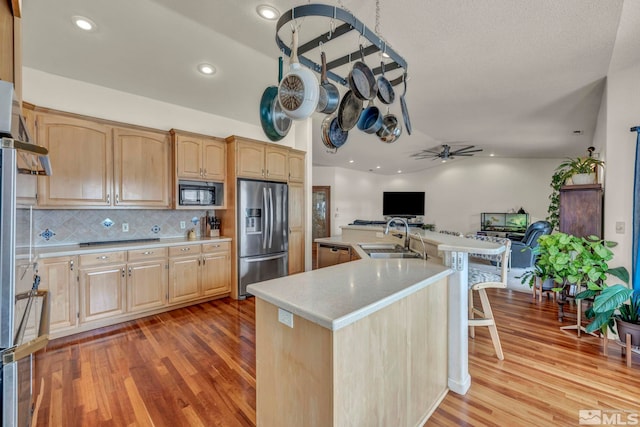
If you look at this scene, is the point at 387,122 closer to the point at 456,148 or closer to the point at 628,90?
the point at 628,90

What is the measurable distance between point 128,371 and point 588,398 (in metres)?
3.27

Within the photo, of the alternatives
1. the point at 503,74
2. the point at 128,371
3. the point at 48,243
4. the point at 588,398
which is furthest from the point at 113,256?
the point at 503,74

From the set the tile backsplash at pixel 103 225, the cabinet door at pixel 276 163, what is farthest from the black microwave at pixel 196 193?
the cabinet door at pixel 276 163

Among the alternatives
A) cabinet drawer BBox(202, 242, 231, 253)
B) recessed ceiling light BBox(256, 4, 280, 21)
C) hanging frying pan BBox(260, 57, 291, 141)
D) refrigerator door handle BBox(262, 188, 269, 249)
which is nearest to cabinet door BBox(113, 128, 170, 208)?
cabinet drawer BBox(202, 242, 231, 253)

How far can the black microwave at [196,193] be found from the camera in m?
3.56

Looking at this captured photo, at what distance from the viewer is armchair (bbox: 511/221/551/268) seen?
14.9 ft

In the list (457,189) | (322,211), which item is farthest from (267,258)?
(457,189)

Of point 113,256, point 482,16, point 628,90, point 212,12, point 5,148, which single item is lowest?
point 113,256

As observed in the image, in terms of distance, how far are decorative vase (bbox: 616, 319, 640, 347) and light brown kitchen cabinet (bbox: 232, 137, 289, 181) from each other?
157 inches

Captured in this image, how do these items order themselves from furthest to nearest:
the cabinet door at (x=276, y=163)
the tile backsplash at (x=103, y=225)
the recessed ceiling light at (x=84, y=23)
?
the cabinet door at (x=276, y=163) → the tile backsplash at (x=103, y=225) → the recessed ceiling light at (x=84, y=23)

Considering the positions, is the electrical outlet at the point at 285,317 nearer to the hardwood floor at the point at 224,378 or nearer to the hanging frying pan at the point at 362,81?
the hardwood floor at the point at 224,378

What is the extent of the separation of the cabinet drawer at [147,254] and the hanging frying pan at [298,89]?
258 cm

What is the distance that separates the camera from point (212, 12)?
213cm

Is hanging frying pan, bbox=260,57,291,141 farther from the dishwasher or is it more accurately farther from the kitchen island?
the dishwasher
